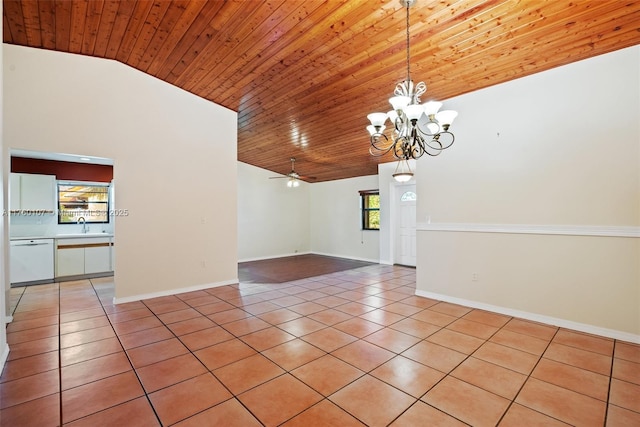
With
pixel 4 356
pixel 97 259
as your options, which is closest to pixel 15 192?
pixel 97 259

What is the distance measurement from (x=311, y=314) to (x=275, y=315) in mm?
449

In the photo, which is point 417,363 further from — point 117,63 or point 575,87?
point 117,63

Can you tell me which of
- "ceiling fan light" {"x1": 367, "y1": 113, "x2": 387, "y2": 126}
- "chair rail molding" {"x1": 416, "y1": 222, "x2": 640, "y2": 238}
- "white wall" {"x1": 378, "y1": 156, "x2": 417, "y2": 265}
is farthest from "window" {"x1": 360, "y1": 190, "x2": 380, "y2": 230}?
"ceiling fan light" {"x1": 367, "y1": 113, "x2": 387, "y2": 126}

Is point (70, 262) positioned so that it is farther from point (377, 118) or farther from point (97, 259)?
point (377, 118)

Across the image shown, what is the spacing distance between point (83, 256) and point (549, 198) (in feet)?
24.3

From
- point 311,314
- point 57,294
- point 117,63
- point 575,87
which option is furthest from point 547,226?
point 57,294

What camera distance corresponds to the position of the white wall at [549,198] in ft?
9.52

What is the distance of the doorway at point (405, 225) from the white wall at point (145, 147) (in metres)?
4.00

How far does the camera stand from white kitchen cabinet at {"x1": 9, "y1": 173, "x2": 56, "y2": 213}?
5.02 meters

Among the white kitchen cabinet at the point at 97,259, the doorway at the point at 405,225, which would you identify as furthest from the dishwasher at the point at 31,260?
the doorway at the point at 405,225

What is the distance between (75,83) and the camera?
3871 mm

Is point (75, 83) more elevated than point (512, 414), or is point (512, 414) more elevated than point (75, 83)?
point (75, 83)

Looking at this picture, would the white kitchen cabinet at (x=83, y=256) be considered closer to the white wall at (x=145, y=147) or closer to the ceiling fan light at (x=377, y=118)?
the white wall at (x=145, y=147)

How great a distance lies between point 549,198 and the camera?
3324 millimetres
